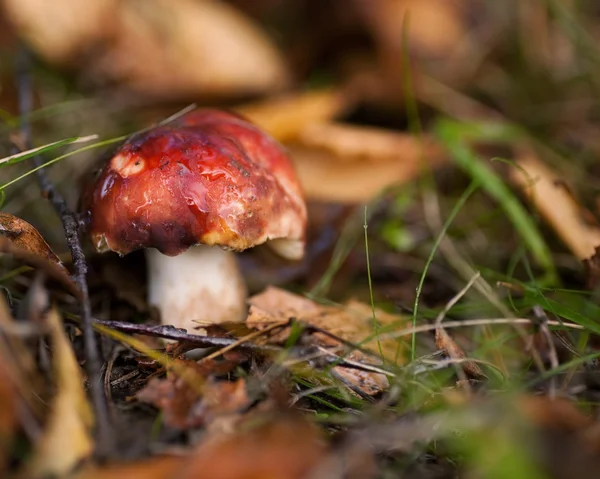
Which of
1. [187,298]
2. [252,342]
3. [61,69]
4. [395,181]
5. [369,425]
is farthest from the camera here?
[61,69]

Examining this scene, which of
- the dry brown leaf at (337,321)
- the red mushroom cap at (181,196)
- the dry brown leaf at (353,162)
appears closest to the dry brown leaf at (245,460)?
the dry brown leaf at (337,321)

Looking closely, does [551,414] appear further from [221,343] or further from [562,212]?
[562,212]

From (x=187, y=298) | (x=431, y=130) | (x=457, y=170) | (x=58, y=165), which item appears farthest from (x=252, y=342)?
(x=431, y=130)

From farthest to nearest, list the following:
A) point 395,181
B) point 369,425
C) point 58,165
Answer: point 395,181 → point 58,165 → point 369,425

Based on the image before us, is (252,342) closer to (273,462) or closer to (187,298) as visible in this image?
(187,298)

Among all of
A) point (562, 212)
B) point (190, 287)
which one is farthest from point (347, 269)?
point (562, 212)

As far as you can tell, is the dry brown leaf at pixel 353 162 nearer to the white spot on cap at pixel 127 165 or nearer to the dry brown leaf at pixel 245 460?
the white spot on cap at pixel 127 165

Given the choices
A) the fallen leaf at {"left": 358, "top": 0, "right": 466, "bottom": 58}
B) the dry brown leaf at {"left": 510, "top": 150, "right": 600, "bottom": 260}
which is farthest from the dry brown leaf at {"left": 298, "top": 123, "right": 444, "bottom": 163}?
the fallen leaf at {"left": 358, "top": 0, "right": 466, "bottom": 58}
